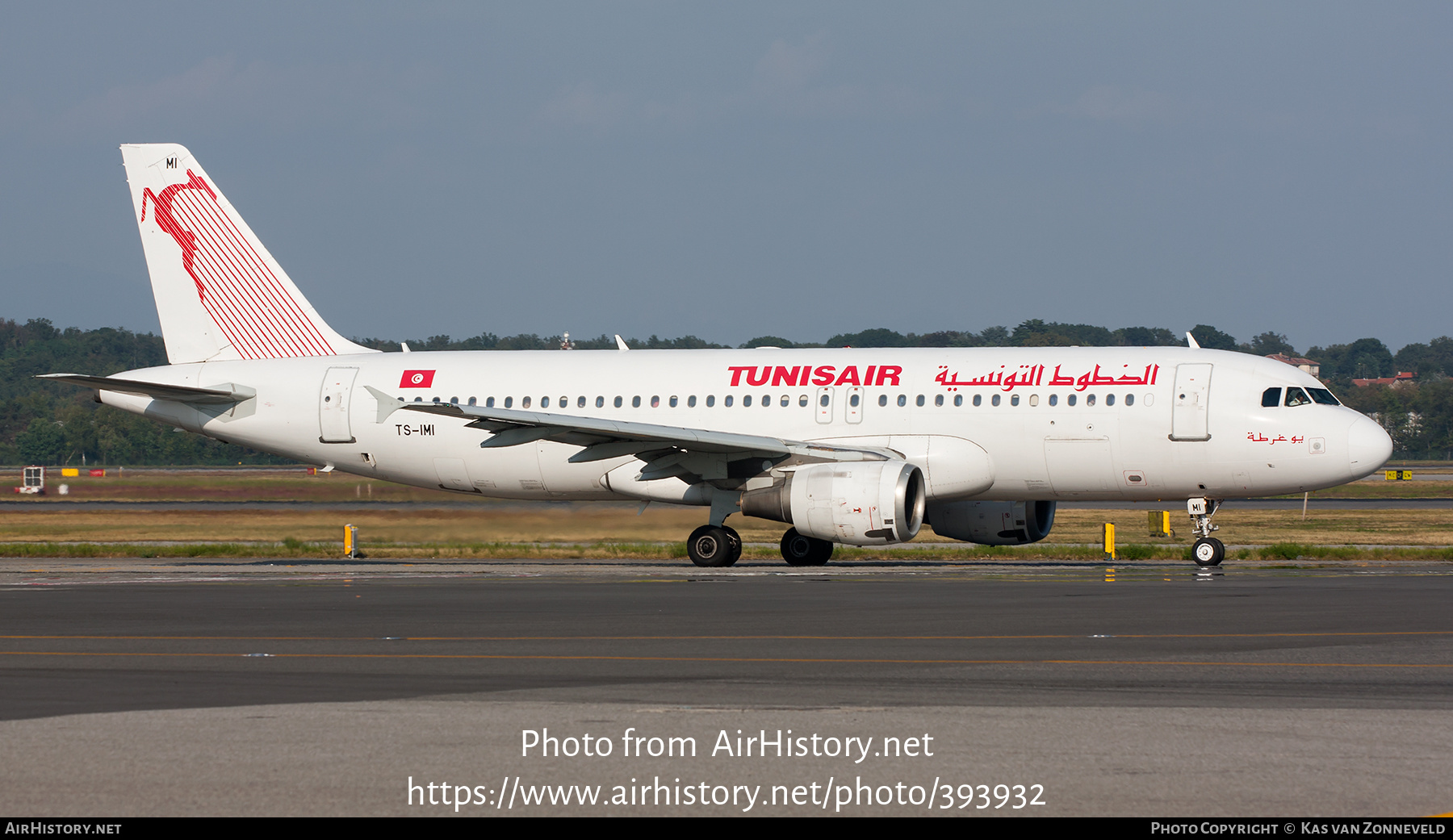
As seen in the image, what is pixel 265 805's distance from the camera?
7.56m

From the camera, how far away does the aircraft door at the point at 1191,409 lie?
89.9 ft

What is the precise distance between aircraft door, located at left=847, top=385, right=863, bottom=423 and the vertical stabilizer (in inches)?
476

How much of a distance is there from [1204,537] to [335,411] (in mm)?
17374

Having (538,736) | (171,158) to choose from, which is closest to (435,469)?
(171,158)

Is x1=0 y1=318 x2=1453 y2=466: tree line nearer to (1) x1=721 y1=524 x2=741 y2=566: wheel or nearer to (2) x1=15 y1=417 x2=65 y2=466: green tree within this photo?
(2) x1=15 y1=417 x2=65 y2=466: green tree

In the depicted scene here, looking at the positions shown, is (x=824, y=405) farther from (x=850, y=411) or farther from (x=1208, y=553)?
(x=1208, y=553)

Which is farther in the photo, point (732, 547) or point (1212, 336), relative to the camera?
point (1212, 336)

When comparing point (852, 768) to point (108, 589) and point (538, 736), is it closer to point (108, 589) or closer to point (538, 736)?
point (538, 736)

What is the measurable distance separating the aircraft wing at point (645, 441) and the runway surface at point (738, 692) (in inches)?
223

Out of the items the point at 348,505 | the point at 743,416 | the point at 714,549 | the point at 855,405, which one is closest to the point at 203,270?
the point at 743,416

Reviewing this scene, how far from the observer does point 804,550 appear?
29.6 meters

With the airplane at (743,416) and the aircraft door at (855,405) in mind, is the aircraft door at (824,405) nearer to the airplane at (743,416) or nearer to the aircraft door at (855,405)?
the airplane at (743,416)

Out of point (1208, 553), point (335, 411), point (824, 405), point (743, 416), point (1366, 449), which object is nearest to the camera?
point (1208, 553)

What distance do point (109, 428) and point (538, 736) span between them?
108 m
